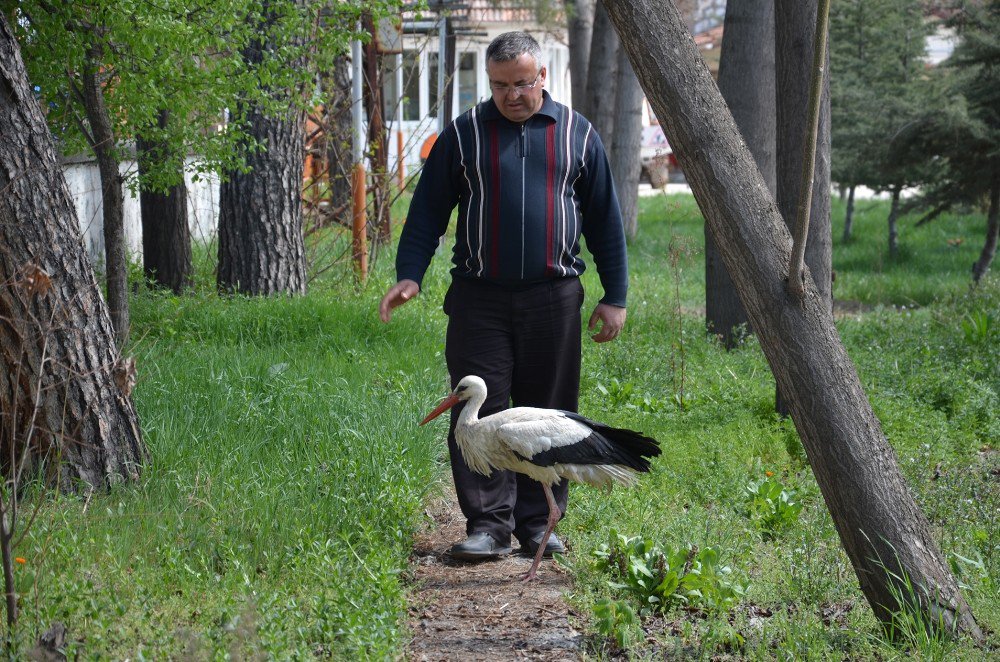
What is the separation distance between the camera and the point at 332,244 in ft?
39.1

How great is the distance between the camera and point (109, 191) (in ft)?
21.1

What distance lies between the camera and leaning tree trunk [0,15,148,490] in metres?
4.73

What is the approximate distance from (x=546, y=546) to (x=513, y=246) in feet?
4.65

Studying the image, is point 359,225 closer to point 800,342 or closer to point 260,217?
point 260,217

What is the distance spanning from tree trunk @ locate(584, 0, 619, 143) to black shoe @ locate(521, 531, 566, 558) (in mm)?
14022

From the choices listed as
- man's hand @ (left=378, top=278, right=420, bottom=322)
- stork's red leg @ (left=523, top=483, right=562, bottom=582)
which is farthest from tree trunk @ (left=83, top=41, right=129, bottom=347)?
stork's red leg @ (left=523, top=483, right=562, bottom=582)

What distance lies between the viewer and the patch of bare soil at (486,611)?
164 inches

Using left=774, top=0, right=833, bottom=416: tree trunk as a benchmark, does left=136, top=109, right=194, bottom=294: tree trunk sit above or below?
below

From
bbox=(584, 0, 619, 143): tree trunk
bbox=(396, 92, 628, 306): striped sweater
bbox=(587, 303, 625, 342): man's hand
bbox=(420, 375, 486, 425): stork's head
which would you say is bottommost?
bbox=(420, 375, 486, 425): stork's head

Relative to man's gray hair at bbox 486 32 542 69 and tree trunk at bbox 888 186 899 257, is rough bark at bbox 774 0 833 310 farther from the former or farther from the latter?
tree trunk at bbox 888 186 899 257

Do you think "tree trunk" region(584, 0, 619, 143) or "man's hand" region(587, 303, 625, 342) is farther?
"tree trunk" region(584, 0, 619, 143)

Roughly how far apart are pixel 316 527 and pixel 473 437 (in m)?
0.84

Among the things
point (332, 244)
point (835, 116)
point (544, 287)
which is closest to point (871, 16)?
point (835, 116)

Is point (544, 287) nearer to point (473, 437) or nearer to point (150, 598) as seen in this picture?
point (473, 437)
